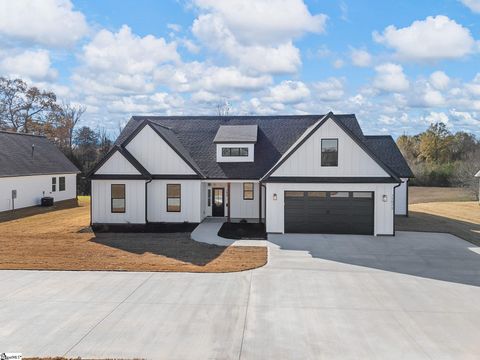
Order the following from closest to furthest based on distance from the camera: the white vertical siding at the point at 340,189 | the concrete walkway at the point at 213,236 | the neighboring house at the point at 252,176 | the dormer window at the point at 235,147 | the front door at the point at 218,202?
the concrete walkway at the point at 213,236 < the white vertical siding at the point at 340,189 < the neighboring house at the point at 252,176 < the dormer window at the point at 235,147 < the front door at the point at 218,202

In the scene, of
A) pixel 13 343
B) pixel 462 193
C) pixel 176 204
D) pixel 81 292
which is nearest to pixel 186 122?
pixel 176 204

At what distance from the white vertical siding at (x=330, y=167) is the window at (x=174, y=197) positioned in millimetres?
5280

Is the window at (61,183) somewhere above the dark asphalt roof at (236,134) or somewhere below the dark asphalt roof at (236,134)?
below

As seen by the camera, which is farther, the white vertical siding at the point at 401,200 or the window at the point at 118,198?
the white vertical siding at the point at 401,200

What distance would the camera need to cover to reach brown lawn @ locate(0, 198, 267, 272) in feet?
43.9

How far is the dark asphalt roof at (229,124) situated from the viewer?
2244cm

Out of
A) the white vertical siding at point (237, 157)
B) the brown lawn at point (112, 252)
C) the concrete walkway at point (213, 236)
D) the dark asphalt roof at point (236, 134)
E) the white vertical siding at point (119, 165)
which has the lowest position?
the brown lawn at point (112, 252)

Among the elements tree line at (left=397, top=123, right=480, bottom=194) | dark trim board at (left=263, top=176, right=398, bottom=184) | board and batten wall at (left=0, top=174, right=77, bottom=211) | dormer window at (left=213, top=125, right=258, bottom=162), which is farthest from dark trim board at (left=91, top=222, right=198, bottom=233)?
tree line at (left=397, top=123, right=480, bottom=194)

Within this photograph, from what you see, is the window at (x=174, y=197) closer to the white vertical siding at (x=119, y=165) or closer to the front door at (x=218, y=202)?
the white vertical siding at (x=119, y=165)

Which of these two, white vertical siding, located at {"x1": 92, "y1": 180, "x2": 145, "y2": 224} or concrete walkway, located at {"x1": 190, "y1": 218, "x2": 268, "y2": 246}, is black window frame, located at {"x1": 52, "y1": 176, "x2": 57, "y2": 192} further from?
concrete walkway, located at {"x1": 190, "y1": 218, "x2": 268, "y2": 246}

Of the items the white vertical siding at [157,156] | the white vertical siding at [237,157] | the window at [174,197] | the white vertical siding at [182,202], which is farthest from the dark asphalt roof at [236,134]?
the window at [174,197]

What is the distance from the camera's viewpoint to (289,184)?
751 inches

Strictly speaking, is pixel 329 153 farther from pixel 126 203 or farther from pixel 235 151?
pixel 126 203

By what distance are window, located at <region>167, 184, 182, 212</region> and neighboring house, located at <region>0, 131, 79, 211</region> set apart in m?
11.7
